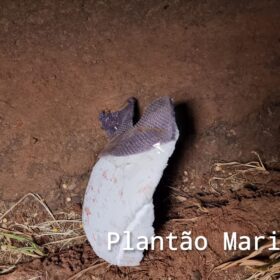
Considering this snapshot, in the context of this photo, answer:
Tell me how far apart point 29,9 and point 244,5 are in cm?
128

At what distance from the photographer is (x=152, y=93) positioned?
7.01 feet

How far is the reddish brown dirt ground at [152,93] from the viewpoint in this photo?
1.96 m

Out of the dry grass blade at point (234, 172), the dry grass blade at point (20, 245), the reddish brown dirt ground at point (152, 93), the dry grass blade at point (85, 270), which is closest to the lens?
the dry grass blade at point (85, 270)

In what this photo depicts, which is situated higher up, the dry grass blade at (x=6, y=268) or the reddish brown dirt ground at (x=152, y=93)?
the reddish brown dirt ground at (x=152, y=93)

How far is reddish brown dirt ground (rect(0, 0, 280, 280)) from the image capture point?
77.0 inches

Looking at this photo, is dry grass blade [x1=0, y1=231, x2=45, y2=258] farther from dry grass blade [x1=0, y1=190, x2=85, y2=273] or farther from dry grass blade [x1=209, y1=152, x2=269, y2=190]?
dry grass blade [x1=209, y1=152, x2=269, y2=190]

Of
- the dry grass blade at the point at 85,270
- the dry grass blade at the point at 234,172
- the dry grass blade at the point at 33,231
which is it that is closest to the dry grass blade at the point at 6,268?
the dry grass blade at the point at 33,231

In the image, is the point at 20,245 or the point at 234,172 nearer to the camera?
the point at 20,245

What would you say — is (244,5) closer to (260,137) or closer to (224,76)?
(224,76)

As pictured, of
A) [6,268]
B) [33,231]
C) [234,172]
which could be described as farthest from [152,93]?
[6,268]

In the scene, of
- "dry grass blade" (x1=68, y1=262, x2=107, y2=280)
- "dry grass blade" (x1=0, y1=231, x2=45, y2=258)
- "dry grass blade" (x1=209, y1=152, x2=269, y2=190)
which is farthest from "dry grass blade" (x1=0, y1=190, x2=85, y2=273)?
"dry grass blade" (x1=209, y1=152, x2=269, y2=190)

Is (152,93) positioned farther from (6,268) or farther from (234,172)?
(6,268)

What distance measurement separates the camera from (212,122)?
226cm

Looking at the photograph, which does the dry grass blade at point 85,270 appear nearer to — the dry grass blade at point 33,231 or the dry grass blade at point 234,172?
the dry grass blade at point 33,231
